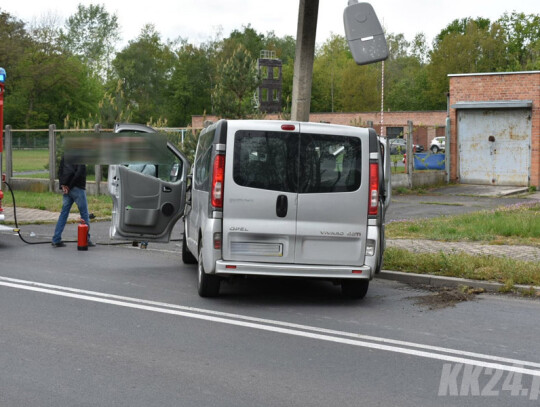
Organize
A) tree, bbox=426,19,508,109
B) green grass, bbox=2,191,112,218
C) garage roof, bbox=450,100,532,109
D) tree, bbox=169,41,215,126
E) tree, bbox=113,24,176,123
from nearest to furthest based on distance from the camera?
1. green grass, bbox=2,191,112,218
2. garage roof, bbox=450,100,532,109
3. tree, bbox=426,19,508,109
4. tree, bbox=169,41,215,126
5. tree, bbox=113,24,176,123

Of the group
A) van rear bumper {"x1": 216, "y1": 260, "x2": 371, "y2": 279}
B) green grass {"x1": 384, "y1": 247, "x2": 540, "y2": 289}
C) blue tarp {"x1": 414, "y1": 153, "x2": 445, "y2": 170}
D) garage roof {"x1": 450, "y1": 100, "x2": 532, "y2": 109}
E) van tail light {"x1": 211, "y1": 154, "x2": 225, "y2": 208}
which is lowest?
green grass {"x1": 384, "y1": 247, "x2": 540, "y2": 289}

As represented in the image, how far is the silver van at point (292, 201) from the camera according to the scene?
29.0 ft

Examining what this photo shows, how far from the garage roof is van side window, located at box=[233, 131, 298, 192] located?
2184 centimetres

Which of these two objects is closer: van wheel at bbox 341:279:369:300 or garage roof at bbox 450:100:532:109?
van wheel at bbox 341:279:369:300

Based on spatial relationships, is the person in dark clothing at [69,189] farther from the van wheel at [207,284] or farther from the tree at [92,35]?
Result: the tree at [92,35]

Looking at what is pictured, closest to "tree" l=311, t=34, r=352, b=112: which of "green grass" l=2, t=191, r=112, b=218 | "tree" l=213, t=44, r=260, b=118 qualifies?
"tree" l=213, t=44, r=260, b=118

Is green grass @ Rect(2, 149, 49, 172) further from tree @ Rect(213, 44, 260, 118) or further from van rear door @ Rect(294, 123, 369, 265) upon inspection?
van rear door @ Rect(294, 123, 369, 265)

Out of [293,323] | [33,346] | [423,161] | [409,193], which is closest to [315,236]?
[293,323]

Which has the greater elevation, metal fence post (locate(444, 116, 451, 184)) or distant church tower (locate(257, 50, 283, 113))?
distant church tower (locate(257, 50, 283, 113))

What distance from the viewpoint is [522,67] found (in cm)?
8306

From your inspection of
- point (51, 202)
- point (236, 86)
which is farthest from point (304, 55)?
point (236, 86)

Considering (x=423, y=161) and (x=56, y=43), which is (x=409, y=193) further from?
(x=56, y=43)

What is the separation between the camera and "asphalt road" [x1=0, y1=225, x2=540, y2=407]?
5.60 m

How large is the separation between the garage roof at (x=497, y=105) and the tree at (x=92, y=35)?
8795cm
